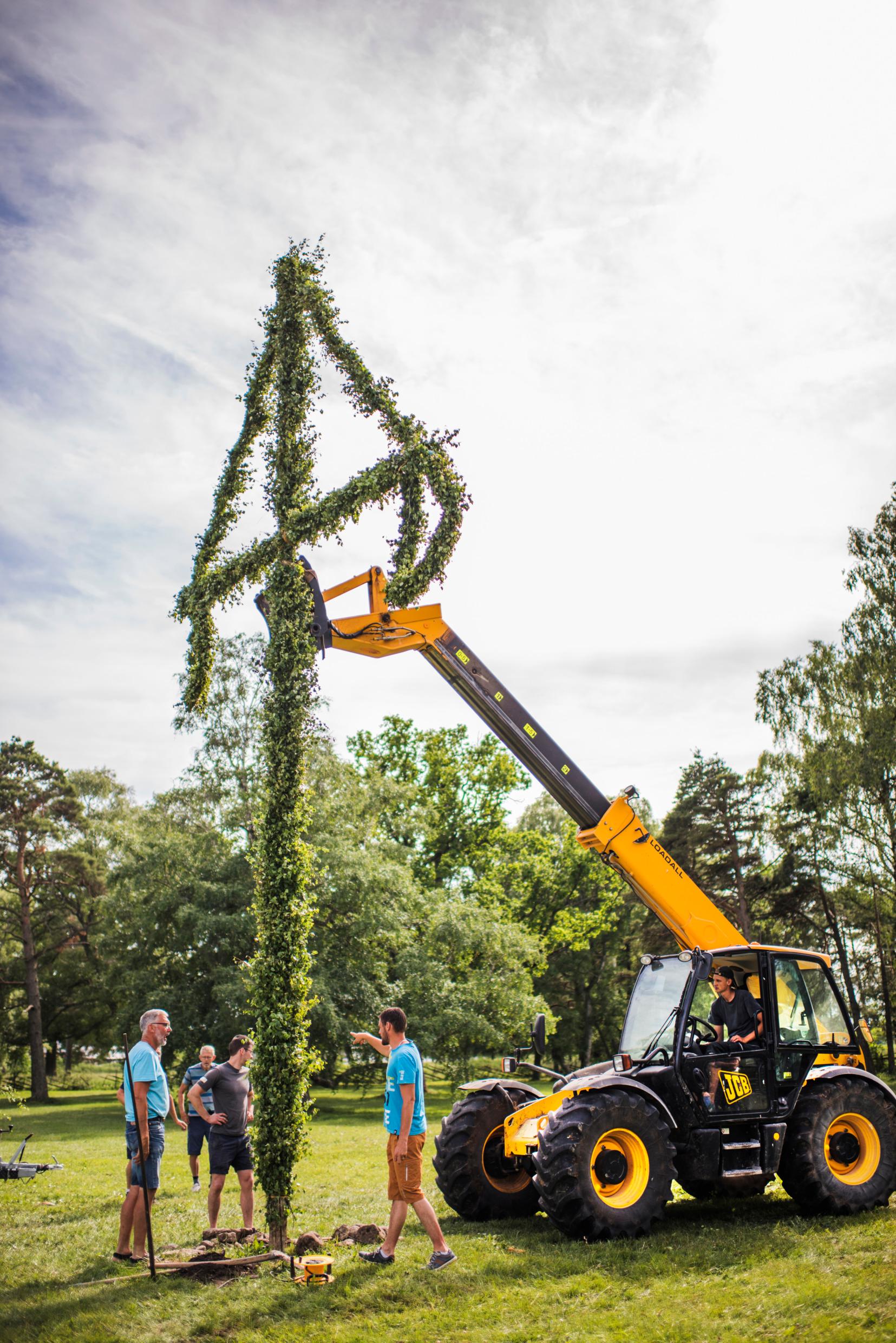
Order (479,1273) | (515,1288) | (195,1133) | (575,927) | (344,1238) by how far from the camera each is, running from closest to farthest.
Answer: (515,1288), (479,1273), (344,1238), (195,1133), (575,927)

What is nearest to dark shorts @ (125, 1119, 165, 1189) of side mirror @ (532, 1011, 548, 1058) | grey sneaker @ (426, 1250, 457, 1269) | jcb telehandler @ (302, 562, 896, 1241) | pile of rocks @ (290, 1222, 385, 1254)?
pile of rocks @ (290, 1222, 385, 1254)

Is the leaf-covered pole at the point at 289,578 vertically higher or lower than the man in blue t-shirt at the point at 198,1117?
higher

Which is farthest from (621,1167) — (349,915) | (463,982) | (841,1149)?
(463,982)

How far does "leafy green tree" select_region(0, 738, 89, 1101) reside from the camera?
31750mm

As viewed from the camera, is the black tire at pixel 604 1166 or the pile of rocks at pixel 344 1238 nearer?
the black tire at pixel 604 1166

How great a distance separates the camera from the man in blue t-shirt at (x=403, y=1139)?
22.5ft

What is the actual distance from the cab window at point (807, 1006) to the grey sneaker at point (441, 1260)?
3.68 m

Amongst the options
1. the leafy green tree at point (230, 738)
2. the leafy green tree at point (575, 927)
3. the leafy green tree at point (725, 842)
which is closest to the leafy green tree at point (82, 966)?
the leafy green tree at point (230, 738)

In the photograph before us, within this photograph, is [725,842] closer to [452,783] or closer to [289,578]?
[452,783]

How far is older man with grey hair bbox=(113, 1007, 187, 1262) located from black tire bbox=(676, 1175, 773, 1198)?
4256 mm

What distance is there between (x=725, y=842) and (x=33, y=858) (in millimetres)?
24479

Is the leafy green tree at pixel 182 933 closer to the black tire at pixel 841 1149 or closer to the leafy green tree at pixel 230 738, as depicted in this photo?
the leafy green tree at pixel 230 738

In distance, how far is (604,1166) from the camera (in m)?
7.50

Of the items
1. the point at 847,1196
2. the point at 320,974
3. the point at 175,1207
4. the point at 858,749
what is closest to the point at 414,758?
the point at 320,974
